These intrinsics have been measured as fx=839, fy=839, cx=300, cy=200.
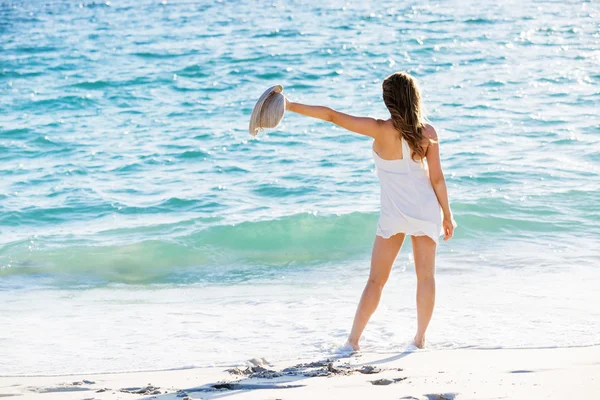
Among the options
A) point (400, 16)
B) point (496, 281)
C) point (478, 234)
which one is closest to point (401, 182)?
point (496, 281)

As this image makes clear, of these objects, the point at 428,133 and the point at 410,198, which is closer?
the point at 428,133

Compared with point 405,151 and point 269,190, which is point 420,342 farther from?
point 269,190

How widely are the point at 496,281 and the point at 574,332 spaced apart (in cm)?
132

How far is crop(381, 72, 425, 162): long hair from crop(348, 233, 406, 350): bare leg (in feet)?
1.96

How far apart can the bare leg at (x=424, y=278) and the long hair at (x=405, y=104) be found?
0.59m

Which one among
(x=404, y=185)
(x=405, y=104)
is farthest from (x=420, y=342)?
(x=405, y=104)

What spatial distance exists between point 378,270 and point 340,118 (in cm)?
90

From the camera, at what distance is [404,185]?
439 centimetres

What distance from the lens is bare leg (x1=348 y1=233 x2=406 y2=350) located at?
451 cm

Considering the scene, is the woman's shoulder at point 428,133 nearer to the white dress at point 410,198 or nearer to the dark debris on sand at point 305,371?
the white dress at point 410,198

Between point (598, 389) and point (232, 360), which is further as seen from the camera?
point (232, 360)

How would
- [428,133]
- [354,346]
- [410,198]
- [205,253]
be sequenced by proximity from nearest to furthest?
[428,133]
[410,198]
[354,346]
[205,253]

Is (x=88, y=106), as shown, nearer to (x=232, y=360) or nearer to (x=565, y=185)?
(x=565, y=185)

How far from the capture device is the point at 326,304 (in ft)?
19.1
